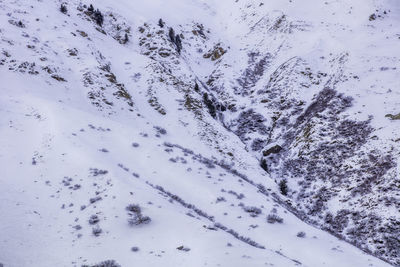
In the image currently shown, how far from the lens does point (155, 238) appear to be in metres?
11.4

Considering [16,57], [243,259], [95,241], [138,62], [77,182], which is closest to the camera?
[243,259]

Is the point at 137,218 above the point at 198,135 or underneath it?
underneath

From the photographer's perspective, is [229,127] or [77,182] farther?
[229,127]

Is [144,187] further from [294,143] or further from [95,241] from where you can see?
[294,143]

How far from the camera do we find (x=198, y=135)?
2998 cm

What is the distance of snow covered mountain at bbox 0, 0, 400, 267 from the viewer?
40.2 ft

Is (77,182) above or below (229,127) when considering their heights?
below

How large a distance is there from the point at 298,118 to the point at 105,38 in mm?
28361

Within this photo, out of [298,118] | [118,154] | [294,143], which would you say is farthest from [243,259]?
[298,118]

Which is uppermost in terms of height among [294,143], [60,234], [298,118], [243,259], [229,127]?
[298,118]

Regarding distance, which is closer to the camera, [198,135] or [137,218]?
[137,218]

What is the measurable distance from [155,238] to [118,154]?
9.23 meters

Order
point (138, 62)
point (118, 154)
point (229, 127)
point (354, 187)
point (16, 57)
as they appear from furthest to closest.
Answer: point (138, 62), point (229, 127), point (16, 57), point (354, 187), point (118, 154)

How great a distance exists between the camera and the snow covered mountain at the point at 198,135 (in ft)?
40.2
